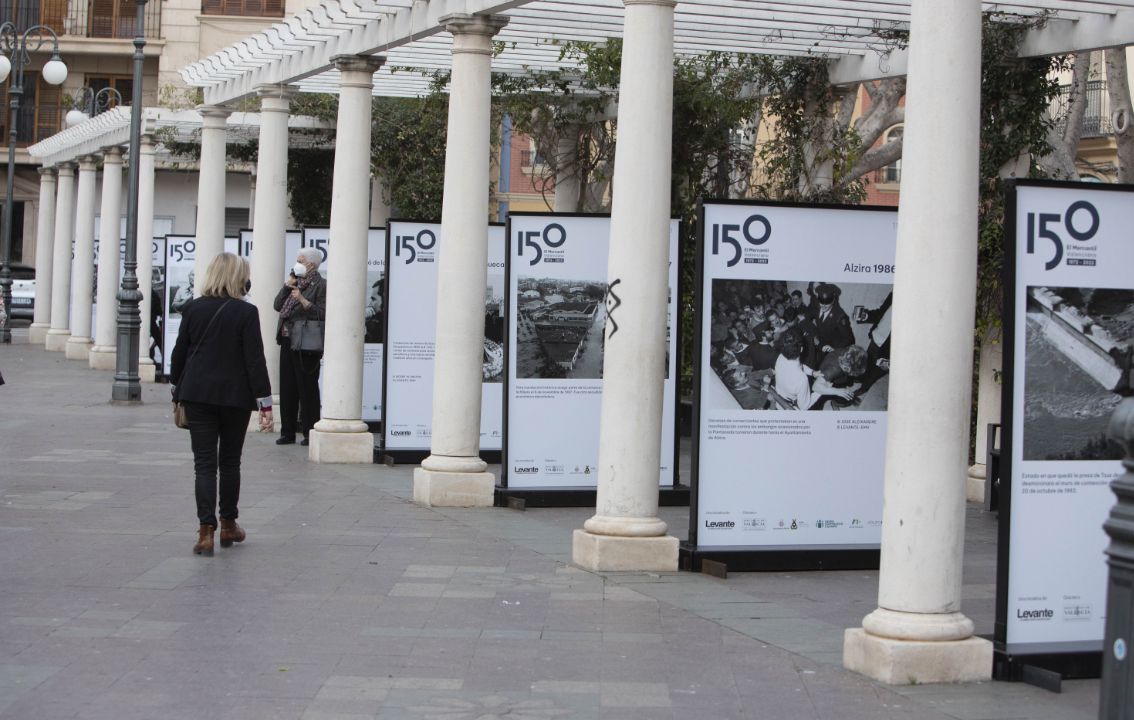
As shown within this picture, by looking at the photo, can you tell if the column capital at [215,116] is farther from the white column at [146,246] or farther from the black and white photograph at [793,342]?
the black and white photograph at [793,342]

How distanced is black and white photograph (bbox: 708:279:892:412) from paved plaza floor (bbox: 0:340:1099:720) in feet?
3.62

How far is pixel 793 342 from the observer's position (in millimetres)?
10078

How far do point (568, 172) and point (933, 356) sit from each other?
13292 millimetres

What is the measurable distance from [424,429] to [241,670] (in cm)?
942

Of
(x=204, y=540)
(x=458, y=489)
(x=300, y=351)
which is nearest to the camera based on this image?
(x=204, y=540)

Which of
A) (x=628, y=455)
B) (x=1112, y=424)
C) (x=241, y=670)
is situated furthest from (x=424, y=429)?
(x=1112, y=424)

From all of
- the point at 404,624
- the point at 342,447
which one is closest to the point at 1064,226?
the point at 404,624

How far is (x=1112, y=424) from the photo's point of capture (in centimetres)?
457

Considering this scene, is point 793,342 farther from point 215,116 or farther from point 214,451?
point 215,116

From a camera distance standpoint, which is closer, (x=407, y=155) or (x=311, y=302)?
(x=311, y=302)

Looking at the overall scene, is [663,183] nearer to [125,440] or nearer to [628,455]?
[628,455]

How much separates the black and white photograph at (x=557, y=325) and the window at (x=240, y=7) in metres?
37.9

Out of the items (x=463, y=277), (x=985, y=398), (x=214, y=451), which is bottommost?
(x=214, y=451)

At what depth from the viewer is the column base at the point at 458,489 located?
13.4 meters
